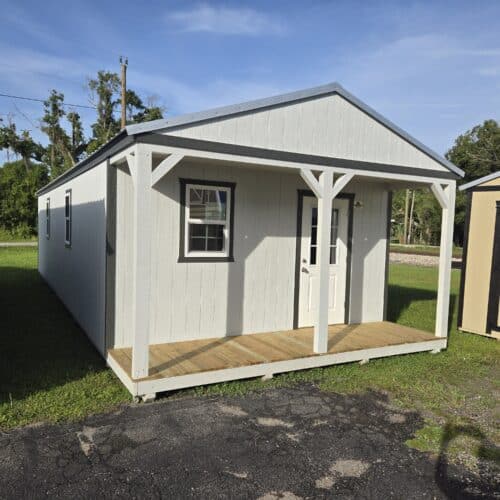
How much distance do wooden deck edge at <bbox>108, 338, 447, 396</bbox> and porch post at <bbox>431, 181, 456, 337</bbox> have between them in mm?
322

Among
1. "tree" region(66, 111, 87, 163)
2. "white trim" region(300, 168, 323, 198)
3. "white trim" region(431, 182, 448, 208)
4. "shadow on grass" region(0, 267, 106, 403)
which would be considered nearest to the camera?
"shadow on grass" region(0, 267, 106, 403)

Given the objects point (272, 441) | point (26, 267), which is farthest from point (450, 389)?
point (26, 267)

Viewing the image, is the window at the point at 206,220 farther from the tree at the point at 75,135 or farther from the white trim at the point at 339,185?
the tree at the point at 75,135

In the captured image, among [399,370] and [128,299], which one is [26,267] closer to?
[128,299]

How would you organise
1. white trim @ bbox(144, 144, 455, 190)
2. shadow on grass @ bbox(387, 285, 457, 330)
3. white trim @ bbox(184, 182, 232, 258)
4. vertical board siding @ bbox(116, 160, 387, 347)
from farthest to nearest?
shadow on grass @ bbox(387, 285, 457, 330) < white trim @ bbox(184, 182, 232, 258) < vertical board siding @ bbox(116, 160, 387, 347) < white trim @ bbox(144, 144, 455, 190)

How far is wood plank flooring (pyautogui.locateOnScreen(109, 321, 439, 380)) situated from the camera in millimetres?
4465

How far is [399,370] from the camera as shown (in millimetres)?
5195

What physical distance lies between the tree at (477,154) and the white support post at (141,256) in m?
36.5

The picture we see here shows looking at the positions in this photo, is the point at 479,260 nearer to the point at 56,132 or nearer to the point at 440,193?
the point at 440,193

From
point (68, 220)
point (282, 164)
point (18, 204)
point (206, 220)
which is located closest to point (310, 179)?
point (282, 164)

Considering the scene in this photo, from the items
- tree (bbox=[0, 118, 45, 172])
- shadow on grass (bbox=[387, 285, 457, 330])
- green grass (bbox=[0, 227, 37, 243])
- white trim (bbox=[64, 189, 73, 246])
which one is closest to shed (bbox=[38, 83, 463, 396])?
white trim (bbox=[64, 189, 73, 246])

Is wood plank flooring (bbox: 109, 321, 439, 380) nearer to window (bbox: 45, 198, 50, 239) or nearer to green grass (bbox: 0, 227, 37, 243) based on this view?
window (bbox: 45, 198, 50, 239)

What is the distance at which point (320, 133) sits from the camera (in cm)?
515

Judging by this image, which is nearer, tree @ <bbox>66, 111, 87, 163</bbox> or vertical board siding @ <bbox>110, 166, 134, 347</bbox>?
vertical board siding @ <bbox>110, 166, 134, 347</bbox>
